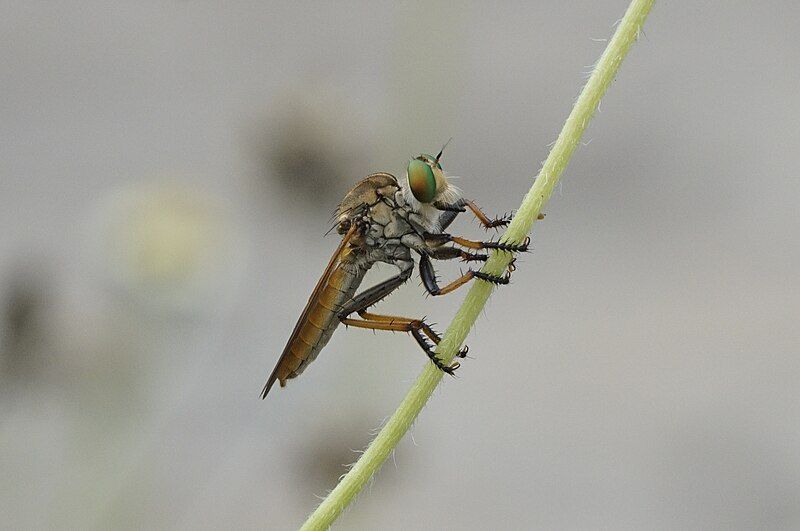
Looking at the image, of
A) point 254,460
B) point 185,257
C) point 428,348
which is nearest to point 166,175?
point 185,257

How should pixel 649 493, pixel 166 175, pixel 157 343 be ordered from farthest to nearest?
pixel 649 493 < pixel 166 175 < pixel 157 343

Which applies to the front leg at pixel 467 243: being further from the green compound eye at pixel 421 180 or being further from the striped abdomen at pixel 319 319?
the striped abdomen at pixel 319 319

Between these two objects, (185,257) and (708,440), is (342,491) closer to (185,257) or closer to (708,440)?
(185,257)

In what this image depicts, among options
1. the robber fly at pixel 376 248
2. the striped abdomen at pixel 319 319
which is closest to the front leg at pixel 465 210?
the robber fly at pixel 376 248

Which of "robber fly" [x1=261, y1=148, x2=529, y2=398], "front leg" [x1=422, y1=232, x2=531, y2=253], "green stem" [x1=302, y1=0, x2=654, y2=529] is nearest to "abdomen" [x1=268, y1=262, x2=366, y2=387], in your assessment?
"robber fly" [x1=261, y1=148, x2=529, y2=398]

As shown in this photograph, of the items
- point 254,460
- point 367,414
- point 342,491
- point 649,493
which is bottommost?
point 649,493

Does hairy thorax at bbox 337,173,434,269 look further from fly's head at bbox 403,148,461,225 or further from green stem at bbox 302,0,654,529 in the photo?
green stem at bbox 302,0,654,529

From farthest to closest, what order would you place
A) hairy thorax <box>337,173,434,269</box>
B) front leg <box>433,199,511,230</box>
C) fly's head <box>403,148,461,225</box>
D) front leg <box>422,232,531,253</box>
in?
hairy thorax <box>337,173,434,269</box>
fly's head <box>403,148,461,225</box>
front leg <box>433,199,511,230</box>
front leg <box>422,232,531,253</box>
